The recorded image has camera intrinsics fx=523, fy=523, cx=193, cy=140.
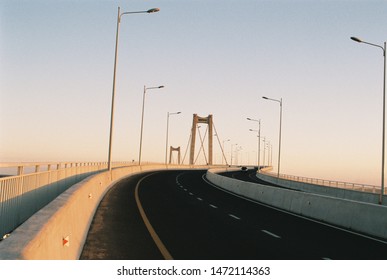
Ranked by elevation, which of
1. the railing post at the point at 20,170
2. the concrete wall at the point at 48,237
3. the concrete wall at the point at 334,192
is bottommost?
the concrete wall at the point at 334,192

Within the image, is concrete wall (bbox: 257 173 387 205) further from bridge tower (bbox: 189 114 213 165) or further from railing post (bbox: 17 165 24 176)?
bridge tower (bbox: 189 114 213 165)

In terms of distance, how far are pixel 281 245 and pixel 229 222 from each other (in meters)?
4.31

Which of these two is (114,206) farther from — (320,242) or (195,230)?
(320,242)

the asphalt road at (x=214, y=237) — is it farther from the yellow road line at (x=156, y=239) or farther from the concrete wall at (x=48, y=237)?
the concrete wall at (x=48, y=237)

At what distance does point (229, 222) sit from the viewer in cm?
1605

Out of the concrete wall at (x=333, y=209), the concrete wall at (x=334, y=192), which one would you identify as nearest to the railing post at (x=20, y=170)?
the concrete wall at (x=333, y=209)

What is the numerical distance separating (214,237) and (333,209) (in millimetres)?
Answer: 6592

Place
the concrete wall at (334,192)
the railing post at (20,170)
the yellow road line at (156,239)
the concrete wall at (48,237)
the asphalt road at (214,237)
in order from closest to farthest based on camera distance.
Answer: the concrete wall at (48,237) < the yellow road line at (156,239) < the asphalt road at (214,237) < the railing post at (20,170) < the concrete wall at (334,192)

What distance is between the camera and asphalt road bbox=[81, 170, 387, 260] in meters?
10.3

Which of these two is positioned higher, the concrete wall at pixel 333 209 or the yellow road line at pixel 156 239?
the concrete wall at pixel 333 209

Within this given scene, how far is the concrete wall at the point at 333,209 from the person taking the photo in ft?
48.7

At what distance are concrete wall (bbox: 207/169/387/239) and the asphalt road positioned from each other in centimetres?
65

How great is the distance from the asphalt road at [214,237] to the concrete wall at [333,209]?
0.65m
